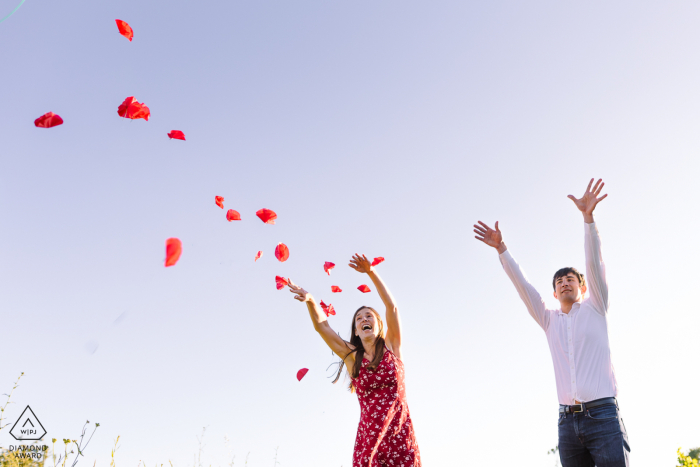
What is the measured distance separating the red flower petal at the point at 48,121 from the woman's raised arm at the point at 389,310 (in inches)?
141

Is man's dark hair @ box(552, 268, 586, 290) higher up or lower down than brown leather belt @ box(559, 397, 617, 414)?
higher up

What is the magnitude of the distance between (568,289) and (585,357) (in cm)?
64

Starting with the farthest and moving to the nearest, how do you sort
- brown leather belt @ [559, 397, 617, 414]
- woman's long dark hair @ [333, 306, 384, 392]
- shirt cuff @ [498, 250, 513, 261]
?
shirt cuff @ [498, 250, 513, 261] → woman's long dark hair @ [333, 306, 384, 392] → brown leather belt @ [559, 397, 617, 414]

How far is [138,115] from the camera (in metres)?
6.32

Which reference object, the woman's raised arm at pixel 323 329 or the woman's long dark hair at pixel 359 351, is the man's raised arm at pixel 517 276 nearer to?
the woman's long dark hair at pixel 359 351

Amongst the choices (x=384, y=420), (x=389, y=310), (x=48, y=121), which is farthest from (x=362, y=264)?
(x=48, y=121)

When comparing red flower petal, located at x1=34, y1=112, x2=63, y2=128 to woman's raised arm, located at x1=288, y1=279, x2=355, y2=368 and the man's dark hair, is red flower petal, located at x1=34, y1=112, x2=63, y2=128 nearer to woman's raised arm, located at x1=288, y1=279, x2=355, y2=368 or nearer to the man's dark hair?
woman's raised arm, located at x1=288, y1=279, x2=355, y2=368

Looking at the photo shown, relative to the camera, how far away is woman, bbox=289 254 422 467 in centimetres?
411

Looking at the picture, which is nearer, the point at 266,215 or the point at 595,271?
the point at 595,271

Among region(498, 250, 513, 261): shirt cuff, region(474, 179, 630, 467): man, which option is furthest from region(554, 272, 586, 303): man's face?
region(498, 250, 513, 261): shirt cuff

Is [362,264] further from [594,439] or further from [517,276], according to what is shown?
[594,439]

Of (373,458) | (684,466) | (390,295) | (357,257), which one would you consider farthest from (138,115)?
(684,466)

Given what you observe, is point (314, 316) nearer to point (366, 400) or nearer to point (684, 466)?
point (366, 400)

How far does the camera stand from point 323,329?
4680mm
